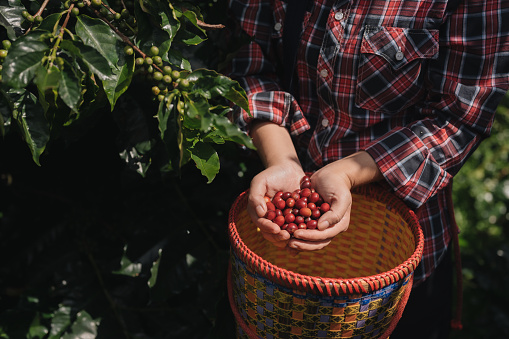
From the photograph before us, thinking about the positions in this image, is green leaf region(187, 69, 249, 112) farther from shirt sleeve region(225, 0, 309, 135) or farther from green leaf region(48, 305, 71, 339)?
green leaf region(48, 305, 71, 339)

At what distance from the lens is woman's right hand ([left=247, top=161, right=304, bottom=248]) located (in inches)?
45.7

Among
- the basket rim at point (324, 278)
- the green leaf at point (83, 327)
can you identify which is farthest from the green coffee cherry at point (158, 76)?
the green leaf at point (83, 327)

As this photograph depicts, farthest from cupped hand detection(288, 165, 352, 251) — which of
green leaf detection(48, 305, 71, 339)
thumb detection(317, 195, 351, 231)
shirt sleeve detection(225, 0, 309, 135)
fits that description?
green leaf detection(48, 305, 71, 339)

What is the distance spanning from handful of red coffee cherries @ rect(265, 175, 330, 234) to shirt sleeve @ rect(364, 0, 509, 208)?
0.20 m

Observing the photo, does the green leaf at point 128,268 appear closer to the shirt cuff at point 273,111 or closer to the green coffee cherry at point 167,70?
the shirt cuff at point 273,111

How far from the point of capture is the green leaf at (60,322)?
4.86ft

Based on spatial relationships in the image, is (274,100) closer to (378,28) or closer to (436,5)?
(378,28)

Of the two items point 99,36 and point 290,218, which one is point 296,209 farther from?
point 99,36

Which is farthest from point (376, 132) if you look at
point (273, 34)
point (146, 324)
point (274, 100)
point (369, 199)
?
point (146, 324)

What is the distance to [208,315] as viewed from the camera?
5.10 ft

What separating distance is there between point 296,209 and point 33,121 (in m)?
0.65

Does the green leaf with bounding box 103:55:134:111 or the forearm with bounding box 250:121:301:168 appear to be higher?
the green leaf with bounding box 103:55:134:111

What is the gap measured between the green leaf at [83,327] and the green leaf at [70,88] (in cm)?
92

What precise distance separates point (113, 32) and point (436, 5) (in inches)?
30.1
